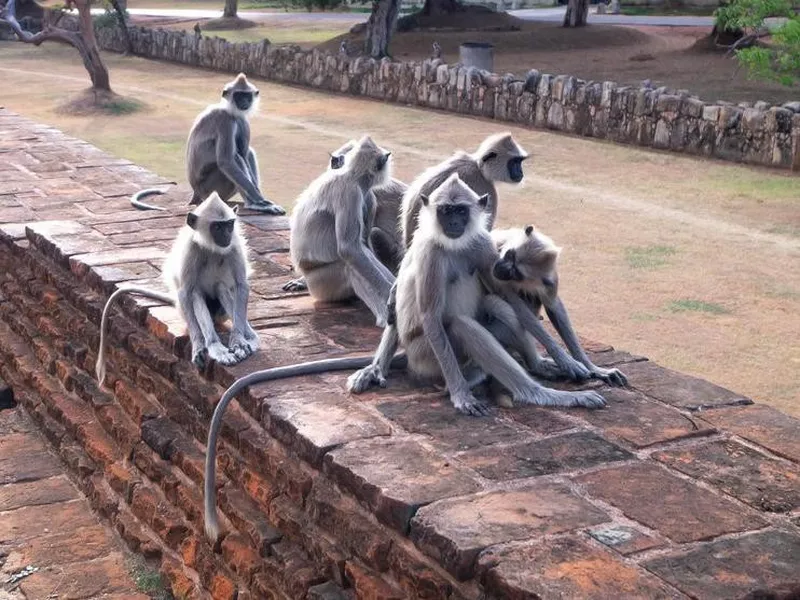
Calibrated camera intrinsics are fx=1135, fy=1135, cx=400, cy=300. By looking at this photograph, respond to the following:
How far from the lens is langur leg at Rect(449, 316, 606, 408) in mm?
3609

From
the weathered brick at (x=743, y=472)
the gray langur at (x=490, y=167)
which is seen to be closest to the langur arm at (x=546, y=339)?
the weathered brick at (x=743, y=472)

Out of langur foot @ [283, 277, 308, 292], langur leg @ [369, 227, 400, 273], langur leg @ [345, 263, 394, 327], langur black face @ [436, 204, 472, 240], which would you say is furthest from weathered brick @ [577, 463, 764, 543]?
langur foot @ [283, 277, 308, 292]

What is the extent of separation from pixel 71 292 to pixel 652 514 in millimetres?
3628

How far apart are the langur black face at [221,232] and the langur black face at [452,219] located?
1059 millimetres

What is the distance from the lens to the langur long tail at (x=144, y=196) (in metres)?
6.91

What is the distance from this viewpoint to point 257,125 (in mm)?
15477

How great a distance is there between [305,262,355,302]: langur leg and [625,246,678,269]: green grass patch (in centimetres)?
355

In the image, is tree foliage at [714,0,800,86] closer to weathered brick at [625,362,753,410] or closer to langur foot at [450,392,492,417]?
weathered brick at [625,362,753,410]

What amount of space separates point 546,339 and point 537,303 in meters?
0.18

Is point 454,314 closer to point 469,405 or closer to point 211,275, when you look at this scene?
point 469,405

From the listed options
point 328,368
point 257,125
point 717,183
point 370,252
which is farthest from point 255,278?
point 257,125

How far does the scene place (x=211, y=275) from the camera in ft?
14.7

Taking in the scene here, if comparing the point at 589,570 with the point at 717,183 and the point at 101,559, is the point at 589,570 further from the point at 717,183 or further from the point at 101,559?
the point at 717,183

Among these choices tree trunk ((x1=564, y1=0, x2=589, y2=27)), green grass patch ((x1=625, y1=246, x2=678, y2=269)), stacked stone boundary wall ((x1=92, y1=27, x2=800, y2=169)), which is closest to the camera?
green grass patch ((x1=625, y1=246, x2=678, y2=269))
